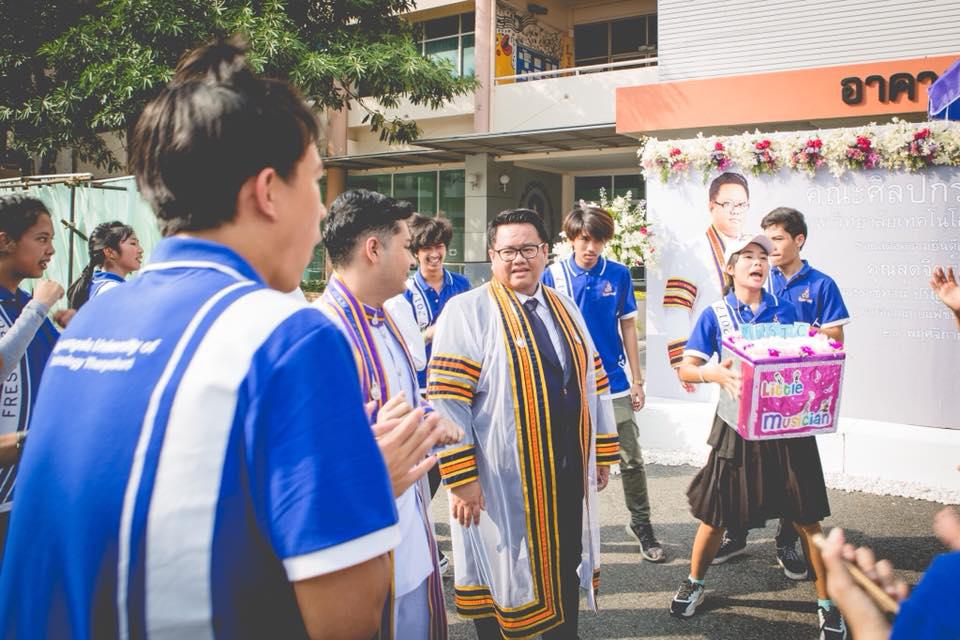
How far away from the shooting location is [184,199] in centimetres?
119

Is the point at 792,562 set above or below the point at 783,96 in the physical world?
below

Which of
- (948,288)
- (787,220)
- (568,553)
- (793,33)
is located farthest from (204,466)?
(793,33)

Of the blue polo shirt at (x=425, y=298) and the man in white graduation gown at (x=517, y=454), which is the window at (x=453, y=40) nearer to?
the blue polo shirt at (x=425, y=298)

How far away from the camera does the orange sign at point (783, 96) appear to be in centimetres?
994

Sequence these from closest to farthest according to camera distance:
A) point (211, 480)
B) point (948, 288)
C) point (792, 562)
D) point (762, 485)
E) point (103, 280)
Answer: point (211, 480)
point (948, 288)
point (762, 485)
point (792, 562)
point (103, 280)

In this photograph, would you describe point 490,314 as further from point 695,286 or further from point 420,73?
point 420,73

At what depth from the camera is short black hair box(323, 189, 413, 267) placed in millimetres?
2770

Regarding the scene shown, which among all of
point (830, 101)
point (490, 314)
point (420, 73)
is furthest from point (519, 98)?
point (490, 314)

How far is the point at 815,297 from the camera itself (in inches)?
195

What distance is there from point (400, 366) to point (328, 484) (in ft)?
5.70

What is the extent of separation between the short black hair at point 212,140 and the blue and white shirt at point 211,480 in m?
0.18

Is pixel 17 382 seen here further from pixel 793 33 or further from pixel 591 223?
pixel 793 33

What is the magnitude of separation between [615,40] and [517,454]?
17.4 metres

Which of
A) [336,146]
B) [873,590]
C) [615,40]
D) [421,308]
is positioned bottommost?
[873,590]
